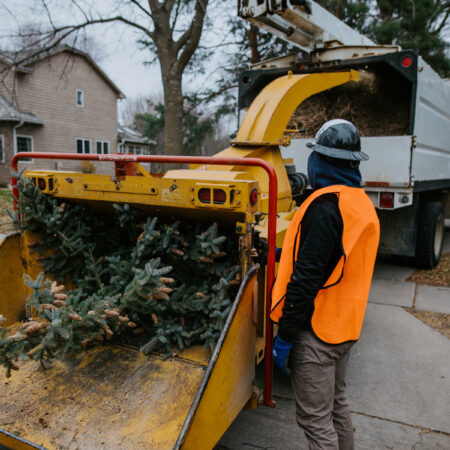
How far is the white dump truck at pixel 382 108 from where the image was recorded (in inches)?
196

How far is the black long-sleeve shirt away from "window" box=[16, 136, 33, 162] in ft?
70.0

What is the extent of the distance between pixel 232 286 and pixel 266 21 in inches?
129

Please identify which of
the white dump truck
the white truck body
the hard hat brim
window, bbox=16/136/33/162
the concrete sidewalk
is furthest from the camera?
window, bbox=16/136/33/162

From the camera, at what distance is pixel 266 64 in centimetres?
579

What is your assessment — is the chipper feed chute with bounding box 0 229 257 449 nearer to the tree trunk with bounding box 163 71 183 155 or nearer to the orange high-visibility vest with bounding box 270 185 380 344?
the orange high-visibility vest with bounding box 270 185 380 344

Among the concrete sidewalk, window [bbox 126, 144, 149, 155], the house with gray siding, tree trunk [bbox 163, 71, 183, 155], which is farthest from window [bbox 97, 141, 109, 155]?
the concrete sidewalk

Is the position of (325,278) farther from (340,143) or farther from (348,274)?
(340,143)

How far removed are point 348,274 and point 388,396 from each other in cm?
173

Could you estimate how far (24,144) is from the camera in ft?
69.4

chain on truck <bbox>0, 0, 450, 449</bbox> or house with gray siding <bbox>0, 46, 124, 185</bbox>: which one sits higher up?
house with gray siding <bbox>0, 46, 124, 185</bbox>

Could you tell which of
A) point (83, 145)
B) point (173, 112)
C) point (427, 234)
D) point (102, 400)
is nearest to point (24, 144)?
point (83, 145)

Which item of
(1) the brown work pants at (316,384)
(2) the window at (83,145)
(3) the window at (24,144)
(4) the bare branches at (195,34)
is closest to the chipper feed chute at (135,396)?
(1) the brown work pants at (316,384)

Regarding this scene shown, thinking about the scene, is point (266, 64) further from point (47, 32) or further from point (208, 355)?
point (47, 32)

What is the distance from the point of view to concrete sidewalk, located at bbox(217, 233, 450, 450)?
2.66m
